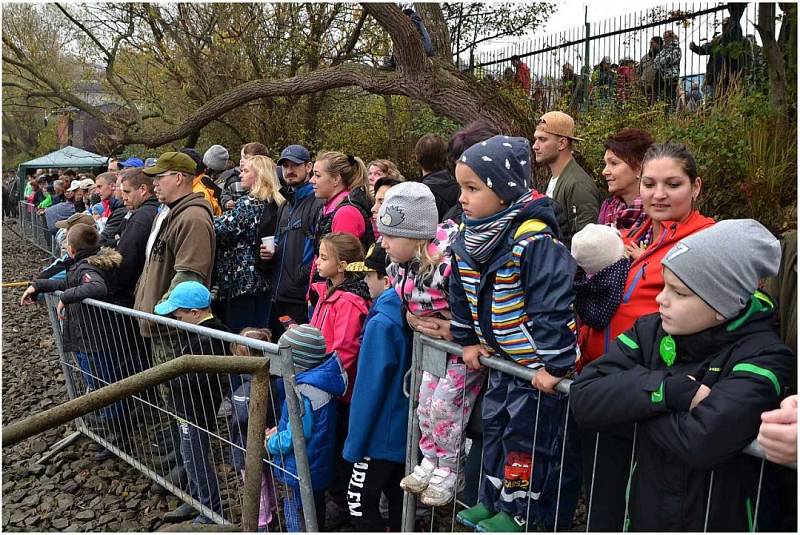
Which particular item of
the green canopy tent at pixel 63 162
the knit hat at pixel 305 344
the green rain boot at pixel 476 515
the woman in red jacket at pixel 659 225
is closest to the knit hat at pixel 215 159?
the knit hat at pixel 305 344

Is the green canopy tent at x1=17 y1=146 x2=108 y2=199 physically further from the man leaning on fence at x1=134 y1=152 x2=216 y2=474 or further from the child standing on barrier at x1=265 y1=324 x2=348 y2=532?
the child standing on barrier at x1=265 y1=324 x2=348 y2=532

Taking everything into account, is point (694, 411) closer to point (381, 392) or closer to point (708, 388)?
point (708, 388)

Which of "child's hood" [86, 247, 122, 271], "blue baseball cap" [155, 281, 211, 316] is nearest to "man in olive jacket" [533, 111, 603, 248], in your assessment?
"blue baseball cap" [155, 281, 211, 316]

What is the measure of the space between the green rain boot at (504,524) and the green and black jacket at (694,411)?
0.59 metres

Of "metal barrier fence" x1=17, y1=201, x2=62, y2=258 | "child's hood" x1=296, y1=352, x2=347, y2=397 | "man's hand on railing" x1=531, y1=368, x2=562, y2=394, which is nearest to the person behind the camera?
"man's hand on railing" x1=531, y1=368, x2=562, y2=394

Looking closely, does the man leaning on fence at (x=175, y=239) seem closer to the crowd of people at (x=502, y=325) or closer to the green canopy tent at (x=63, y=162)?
the crowd of people at (x=502, y=325)

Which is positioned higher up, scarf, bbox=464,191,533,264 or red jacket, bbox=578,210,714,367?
scarf, bbox=464,191,533,264

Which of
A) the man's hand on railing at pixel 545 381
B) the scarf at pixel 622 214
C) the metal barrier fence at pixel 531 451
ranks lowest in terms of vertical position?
the metal barrier fence at pixel 531 451

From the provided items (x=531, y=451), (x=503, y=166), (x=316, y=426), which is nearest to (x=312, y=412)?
(x=316, y=426)

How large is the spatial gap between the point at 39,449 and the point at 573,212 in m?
4.52

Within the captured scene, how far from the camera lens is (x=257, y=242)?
5.27m

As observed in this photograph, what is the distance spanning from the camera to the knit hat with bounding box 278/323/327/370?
340 centimetres

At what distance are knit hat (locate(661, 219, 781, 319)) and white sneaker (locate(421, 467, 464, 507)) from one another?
1.46 meters

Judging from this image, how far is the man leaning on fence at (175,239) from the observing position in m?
4.59
